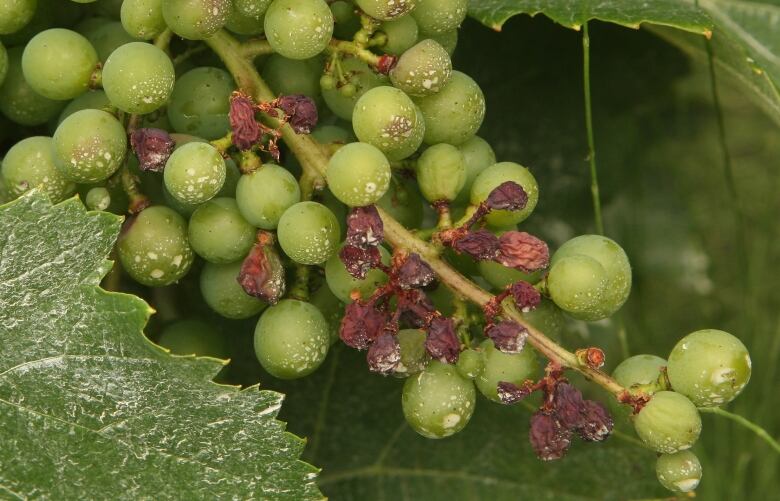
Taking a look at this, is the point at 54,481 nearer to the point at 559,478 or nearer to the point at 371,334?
the point at 371,334

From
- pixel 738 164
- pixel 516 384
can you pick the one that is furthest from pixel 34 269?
pixel 738 164

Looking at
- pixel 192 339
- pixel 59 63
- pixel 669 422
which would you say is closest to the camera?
pixel 669 422

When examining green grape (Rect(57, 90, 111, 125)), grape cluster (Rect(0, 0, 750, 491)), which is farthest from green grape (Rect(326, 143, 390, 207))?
green grape (Rect(57, 90, 111, 125))

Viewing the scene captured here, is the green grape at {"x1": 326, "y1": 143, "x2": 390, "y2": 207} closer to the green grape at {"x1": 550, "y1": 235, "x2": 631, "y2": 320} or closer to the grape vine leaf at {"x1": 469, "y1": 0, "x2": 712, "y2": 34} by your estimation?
the green grape at {"x1": 550, "y1": 235, "x2": 631, "y2": 320}

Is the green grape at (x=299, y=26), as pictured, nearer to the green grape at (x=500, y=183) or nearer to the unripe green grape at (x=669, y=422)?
the green grape at (x=500, y=183)

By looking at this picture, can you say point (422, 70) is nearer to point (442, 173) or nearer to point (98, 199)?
point (442, 173)

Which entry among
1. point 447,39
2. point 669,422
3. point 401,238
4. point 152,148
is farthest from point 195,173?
point 669,422

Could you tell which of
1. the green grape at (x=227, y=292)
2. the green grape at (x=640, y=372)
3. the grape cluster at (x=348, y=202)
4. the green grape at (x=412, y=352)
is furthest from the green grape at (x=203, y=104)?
the green grape at (x=640, y=372)
